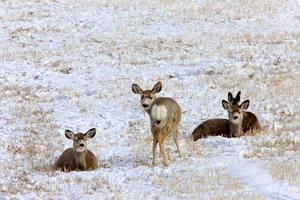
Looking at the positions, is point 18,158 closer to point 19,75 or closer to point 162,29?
point 19,75

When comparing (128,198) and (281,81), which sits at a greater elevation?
(281,81)

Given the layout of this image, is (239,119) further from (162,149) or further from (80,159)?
(80,159)

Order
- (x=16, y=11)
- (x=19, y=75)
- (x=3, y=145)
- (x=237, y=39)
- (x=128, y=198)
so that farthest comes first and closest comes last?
(x=16, y=11) → (x=237, y=39) → (x=19, y=75) → (x=3, y=145) → (x=128, y=198)

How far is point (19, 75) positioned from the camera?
2203 centimetres

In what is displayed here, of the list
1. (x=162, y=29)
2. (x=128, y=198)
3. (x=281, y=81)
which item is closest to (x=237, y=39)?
(x=162, y=29)

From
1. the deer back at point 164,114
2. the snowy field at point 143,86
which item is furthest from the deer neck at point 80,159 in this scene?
the deer back at point 164,114

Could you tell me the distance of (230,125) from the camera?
14.9m

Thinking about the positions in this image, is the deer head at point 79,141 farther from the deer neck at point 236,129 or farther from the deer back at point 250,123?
the deer back at point 250,123

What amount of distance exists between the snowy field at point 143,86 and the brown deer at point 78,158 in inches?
10.7

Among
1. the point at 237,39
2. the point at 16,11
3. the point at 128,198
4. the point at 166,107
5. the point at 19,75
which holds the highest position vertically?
the point at 16,11

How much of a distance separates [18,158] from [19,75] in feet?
29.9

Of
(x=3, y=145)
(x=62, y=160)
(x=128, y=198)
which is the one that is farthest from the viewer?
(x=3, y=145)

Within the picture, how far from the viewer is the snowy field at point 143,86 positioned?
35.7 feet

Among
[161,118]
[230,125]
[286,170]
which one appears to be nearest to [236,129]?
[230,125]
